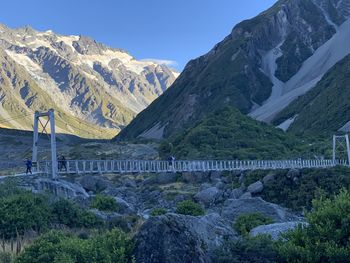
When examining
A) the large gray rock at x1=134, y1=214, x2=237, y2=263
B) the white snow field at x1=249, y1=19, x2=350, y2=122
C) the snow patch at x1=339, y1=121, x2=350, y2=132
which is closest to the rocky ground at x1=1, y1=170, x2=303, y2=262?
the large gray rock at x1=134, y1=214, x2=237, y2=263

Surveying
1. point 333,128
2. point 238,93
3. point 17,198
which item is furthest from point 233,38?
point 17,198

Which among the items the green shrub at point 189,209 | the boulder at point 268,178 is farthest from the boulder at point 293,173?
the green shrub at point 189,209

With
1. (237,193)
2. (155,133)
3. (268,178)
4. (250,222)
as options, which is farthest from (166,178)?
(155,133)

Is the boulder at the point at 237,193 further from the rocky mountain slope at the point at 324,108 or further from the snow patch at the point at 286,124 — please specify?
the snow patch at the point at 286,124

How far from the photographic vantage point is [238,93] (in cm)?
14062

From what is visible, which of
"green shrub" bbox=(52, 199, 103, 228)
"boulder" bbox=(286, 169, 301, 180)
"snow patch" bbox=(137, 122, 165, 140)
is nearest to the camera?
"green shrub" bbox=(52, 199, 103, 228)

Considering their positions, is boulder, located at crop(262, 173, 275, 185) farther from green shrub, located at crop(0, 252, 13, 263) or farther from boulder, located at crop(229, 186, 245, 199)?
green shrub, located at crop(0, 252, 13, 263)

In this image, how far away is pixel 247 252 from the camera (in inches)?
337

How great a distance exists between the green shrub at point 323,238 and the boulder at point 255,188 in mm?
26512

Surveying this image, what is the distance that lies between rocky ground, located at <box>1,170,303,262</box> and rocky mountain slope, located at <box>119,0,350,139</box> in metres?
81.8

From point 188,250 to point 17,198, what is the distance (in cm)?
703

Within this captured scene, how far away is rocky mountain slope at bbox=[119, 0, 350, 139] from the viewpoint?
452ft

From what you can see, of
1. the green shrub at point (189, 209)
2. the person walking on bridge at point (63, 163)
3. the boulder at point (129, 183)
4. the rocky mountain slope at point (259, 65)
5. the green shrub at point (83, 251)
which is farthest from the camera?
the rocky mountain slope at point (259, 65)

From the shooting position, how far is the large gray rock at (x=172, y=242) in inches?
318
